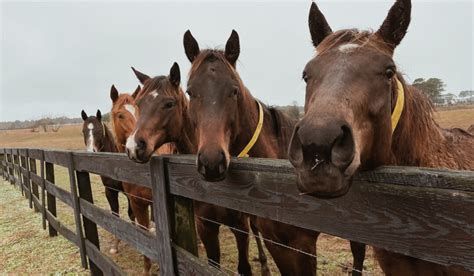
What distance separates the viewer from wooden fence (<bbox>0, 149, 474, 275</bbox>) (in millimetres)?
949

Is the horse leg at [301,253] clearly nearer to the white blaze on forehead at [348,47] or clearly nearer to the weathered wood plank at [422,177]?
the weathered wood plank at [422,177]

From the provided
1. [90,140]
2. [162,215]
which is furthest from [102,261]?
[90,140]

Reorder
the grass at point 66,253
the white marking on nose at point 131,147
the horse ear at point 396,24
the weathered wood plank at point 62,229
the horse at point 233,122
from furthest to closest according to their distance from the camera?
the weathered wood plank at point 62,229 → the grass at point 66,253 → the white marking on nose at point 131,147 → the horse at point 233,122 → the horse ear at point 396,24

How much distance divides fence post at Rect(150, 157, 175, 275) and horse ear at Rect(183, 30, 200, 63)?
121cm

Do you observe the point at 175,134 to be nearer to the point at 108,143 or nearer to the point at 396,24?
the point at 396,24

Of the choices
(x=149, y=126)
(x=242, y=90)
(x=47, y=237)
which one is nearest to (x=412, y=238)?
(x=242, y=90)

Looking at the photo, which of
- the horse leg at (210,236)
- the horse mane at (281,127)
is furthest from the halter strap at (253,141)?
the horse leg at (210,236)

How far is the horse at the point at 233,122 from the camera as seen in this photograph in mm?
2637

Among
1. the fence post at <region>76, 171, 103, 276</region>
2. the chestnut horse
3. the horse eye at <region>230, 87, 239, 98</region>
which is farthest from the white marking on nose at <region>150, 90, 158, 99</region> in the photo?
the fence post at <region>76, 171, 103, 276</region>

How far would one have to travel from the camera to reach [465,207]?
0.90m

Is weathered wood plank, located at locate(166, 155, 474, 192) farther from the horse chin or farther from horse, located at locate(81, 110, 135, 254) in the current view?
horse, located at locate(81, 110, 135, 254)

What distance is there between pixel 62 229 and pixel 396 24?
5.91 metres

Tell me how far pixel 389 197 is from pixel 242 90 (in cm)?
221

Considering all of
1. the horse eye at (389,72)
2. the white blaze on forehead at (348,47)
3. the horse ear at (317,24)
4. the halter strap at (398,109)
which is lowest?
the halter strap at (398,109)
